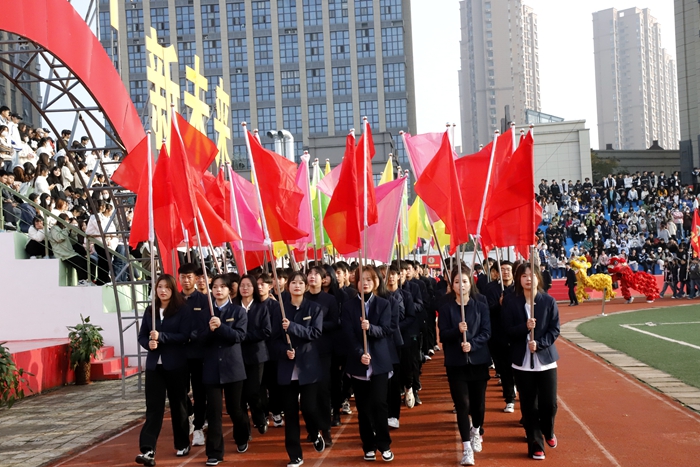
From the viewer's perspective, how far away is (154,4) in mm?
85500

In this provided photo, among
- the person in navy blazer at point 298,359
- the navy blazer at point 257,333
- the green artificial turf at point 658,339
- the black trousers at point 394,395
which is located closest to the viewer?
the person in navy blazer at point 298,359

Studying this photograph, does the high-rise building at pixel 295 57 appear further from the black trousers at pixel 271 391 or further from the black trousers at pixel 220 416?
the black trousers at pixel 220 416

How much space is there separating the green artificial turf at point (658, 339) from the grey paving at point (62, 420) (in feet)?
24.8

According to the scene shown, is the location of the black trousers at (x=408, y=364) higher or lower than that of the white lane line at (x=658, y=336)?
higher

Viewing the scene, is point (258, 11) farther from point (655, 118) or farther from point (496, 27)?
point (655, 118)

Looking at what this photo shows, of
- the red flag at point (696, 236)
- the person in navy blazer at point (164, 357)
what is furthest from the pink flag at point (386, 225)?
the red flag at point (696, 236)

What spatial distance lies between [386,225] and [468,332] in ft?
9.83

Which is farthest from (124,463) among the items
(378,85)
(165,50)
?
(378,85)

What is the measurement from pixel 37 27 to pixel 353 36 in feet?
250

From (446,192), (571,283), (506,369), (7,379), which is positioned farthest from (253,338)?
(571,283)

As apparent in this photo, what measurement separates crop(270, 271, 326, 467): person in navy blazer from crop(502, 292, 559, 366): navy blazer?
70.7 inches

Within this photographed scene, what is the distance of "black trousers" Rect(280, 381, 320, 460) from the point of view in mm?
7527

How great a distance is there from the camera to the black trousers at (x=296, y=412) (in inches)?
296

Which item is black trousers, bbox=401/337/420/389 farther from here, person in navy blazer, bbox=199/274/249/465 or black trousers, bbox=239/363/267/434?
person in navy blazer, bbox=199/274/249/465
